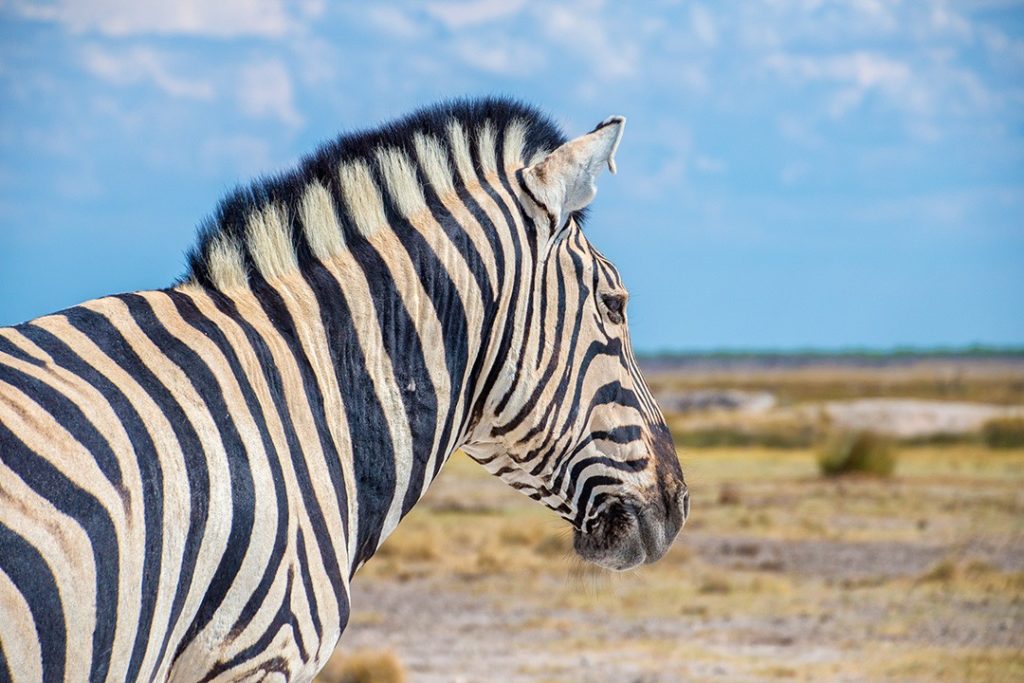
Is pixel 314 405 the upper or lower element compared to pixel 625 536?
upper

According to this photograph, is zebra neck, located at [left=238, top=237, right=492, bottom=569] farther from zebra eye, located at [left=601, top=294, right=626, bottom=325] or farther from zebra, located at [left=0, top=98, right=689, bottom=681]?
zebra eye, located at [left=601, top=294, right=626, bottom=325]

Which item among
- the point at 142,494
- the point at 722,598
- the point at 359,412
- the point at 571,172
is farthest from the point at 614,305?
the point at 722,598

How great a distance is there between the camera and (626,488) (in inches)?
134

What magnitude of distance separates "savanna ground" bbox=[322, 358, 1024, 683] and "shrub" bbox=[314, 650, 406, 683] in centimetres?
2

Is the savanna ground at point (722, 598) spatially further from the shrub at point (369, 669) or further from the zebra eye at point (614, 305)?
the zebra eye at point (614, 305)

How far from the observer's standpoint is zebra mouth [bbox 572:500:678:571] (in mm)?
3436

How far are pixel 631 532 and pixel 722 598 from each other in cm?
1136

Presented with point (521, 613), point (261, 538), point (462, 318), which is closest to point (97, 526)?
point (261, 538)

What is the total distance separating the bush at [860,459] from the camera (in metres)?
28.6

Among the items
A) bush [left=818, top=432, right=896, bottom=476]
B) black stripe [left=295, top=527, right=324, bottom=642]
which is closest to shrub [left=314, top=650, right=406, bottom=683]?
black stripe [left=295, top=527, right=324, bottom=642]

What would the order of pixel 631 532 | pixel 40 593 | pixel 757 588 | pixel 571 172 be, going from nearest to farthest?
pixel 40 593, pixel 571 172, pixel 631 532, pixel 757 588

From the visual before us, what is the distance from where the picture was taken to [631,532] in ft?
11.3

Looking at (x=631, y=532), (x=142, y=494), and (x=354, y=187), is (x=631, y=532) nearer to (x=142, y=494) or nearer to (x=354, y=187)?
(x=354, y=187)

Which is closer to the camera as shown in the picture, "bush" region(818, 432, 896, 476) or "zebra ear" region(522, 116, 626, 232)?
"zebra ear" region(522, 116, 626, 232)
